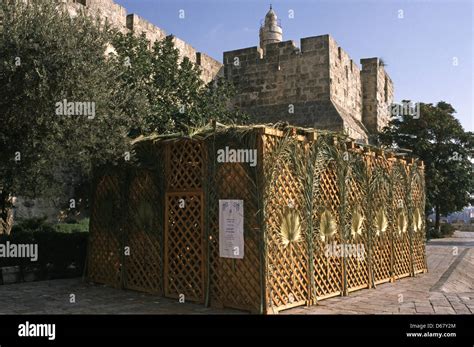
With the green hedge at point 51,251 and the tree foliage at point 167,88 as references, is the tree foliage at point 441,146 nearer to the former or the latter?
the tree foliage at point 167,88

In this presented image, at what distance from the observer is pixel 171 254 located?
7746 mm

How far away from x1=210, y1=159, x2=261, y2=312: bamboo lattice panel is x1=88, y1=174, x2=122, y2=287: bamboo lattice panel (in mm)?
2350

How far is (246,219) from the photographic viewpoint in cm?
670

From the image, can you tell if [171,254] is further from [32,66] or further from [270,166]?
[32,66]

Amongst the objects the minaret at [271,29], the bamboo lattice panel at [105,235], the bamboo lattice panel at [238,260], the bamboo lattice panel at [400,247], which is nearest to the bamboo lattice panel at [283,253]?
the bamboo lattice panel at [238,260]

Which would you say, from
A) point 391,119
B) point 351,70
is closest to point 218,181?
point 351,70

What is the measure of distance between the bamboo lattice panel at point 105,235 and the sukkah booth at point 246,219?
2cm

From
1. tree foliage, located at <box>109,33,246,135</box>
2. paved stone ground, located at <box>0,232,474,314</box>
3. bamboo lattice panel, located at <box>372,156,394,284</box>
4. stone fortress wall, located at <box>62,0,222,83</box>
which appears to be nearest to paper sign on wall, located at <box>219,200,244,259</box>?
paved stone ground, located at <box>0,232,474,314</box>

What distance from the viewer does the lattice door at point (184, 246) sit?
7.34 m

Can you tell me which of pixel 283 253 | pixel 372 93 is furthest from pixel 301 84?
pixel 283 253

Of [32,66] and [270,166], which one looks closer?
[270,166]

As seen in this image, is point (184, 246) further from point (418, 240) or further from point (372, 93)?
point (372, 93)

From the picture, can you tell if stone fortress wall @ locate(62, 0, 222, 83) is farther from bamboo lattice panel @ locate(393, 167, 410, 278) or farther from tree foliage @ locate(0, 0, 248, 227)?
bamboo lattice panel @ locate(393, 167, 410, 278)

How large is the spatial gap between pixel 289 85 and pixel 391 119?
28.5 ft
